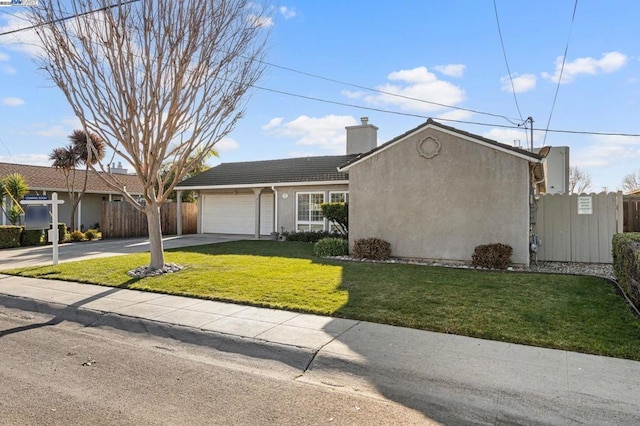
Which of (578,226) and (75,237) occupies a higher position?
(578,226)

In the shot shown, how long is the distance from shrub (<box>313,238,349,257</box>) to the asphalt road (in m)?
8.16

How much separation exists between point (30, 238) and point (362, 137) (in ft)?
52.6

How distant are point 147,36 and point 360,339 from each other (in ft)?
26.6

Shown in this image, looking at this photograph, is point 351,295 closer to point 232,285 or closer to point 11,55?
point 232,285

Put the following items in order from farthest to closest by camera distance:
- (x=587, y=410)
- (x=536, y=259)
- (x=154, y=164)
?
(x=536, y=259) → (x=154, y=164) → (x=587, y=410)

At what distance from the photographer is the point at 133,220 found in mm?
22172

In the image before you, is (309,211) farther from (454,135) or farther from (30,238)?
(30,238)

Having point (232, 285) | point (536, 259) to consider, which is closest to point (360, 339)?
point (232, 285)

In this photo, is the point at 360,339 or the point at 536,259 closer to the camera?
the point at 360,339

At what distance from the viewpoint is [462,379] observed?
4141mm

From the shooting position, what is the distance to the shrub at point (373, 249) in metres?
12.2

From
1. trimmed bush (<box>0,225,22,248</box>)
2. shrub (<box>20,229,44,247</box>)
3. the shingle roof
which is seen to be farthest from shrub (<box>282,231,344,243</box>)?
trimmed bush (<box>0,225,22,248</box>)

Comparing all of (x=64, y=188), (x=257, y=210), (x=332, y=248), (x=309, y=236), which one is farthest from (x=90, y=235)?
(x=332, y=248)

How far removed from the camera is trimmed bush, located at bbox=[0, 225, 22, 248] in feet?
55.3
